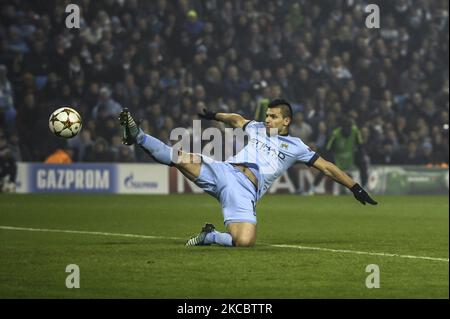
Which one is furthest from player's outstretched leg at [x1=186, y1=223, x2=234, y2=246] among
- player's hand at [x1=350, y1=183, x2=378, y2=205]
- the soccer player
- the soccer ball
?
the soccer ball

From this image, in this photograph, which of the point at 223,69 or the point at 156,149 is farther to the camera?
the point at 223,69

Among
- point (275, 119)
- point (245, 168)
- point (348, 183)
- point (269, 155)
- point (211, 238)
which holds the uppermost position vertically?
point (275, 119)

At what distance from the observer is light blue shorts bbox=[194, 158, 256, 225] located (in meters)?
11.0

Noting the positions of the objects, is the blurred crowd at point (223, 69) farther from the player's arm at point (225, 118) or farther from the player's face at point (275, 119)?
the player's face at point (275, 119)

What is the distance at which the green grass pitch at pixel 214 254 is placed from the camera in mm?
8008

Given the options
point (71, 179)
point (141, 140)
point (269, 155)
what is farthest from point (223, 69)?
point (141, 140)

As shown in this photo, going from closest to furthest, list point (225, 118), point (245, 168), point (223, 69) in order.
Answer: point (245, 168)
point (225, 118)
point (223, 69)

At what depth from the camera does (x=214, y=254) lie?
10352 mm

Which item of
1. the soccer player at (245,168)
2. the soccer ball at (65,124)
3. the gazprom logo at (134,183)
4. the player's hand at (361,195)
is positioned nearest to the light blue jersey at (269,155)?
the soccer player at (245,168)

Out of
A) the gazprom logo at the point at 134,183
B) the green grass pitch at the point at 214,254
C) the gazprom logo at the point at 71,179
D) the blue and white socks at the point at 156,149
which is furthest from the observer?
the gazprom logo at the point at 134,183

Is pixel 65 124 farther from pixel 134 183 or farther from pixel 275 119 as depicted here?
pixel 134 183

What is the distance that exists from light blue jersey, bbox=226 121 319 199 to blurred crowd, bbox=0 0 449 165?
11.4 meters

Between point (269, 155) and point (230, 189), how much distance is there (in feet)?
2.26

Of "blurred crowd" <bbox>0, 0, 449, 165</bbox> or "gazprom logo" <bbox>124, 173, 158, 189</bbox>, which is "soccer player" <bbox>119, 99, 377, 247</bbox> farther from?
"gazprom logo" <bbox>124, 173, 158, 189</bbox>
